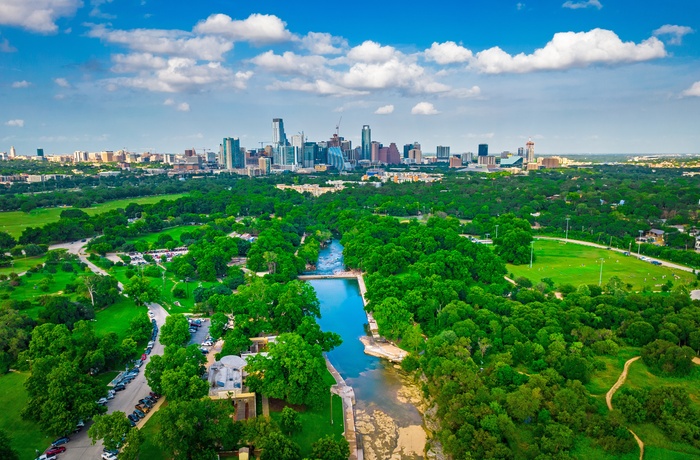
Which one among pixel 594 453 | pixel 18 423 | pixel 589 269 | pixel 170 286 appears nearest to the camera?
pixel 594 453

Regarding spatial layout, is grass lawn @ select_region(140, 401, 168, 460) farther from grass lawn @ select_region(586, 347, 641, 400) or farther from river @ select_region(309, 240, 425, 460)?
grass lawn @ select_region(586, 347, 641, 400)

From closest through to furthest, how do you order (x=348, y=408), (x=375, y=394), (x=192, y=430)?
(x=192, y=430) → (x=348, y=408) → (x=375, y=394)

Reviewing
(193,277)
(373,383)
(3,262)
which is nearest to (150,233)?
(3,262)

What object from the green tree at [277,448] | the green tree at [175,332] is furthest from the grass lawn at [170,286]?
the green tree at [277,448]

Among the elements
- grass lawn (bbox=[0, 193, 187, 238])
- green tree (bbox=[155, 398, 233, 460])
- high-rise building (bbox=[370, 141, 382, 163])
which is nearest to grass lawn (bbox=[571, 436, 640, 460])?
green tree (bbox=[155, 398, 233, 460])

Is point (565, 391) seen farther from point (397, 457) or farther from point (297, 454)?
point (297, 454)

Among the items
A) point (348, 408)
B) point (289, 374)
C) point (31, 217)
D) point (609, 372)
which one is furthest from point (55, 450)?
point (31, 217)

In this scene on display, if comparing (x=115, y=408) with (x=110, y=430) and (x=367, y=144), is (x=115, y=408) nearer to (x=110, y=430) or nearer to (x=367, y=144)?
(x=110, y=430)
